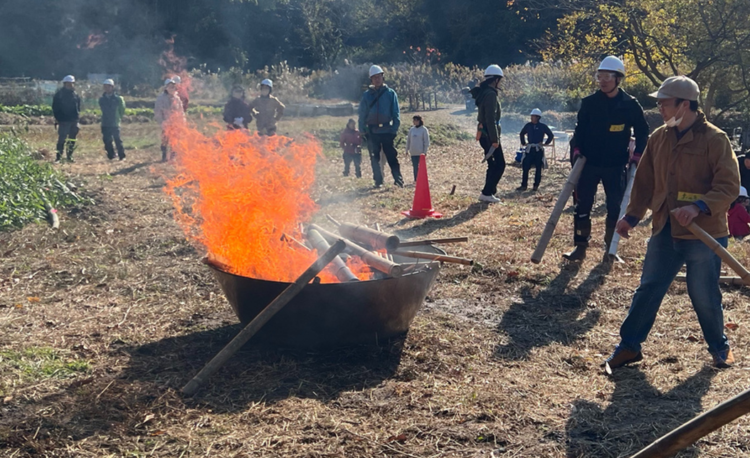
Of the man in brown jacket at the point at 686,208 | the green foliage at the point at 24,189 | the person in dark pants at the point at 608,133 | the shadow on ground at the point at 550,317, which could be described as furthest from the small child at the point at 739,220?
the green foliage at the point at 24,189

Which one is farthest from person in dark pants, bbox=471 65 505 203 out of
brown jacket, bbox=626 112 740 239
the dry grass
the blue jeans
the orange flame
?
the blue jeans

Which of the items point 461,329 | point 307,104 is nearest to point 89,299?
point 461,329

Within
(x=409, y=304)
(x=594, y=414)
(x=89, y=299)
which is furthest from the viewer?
(x=89, y=299)

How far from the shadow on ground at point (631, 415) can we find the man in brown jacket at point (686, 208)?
276 millimetres

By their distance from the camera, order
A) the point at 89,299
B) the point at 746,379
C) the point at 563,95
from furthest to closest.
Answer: the point at 563,95 < the point at 89,299 < the point at 746,379

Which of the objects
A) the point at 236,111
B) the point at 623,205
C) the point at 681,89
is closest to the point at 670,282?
the point at 681,89

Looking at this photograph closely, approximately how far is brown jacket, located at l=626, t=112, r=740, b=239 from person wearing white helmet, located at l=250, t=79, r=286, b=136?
35.3 ft

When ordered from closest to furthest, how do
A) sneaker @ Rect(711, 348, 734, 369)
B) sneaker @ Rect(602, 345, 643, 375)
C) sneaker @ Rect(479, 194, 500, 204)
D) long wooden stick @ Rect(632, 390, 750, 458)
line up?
long wooden stick @ Rect(632, 390, 750, 458) → sneaker @ Rect(711, 348, 734, 369) → sneaker @ Rect(602, 345, 643, 375) → sneaker @ Rect(479, 194, 500, 204)

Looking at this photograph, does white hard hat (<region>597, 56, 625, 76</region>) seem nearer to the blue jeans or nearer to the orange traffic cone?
the blue jeans

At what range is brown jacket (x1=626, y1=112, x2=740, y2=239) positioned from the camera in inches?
171

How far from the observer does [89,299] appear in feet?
20.6

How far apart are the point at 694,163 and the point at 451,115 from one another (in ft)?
80.5

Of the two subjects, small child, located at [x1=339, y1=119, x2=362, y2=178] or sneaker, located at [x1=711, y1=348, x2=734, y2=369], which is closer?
sneaker, located at [x1=711, y1=348, x2=734, y2=369]

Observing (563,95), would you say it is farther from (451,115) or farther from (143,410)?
(143,410)
